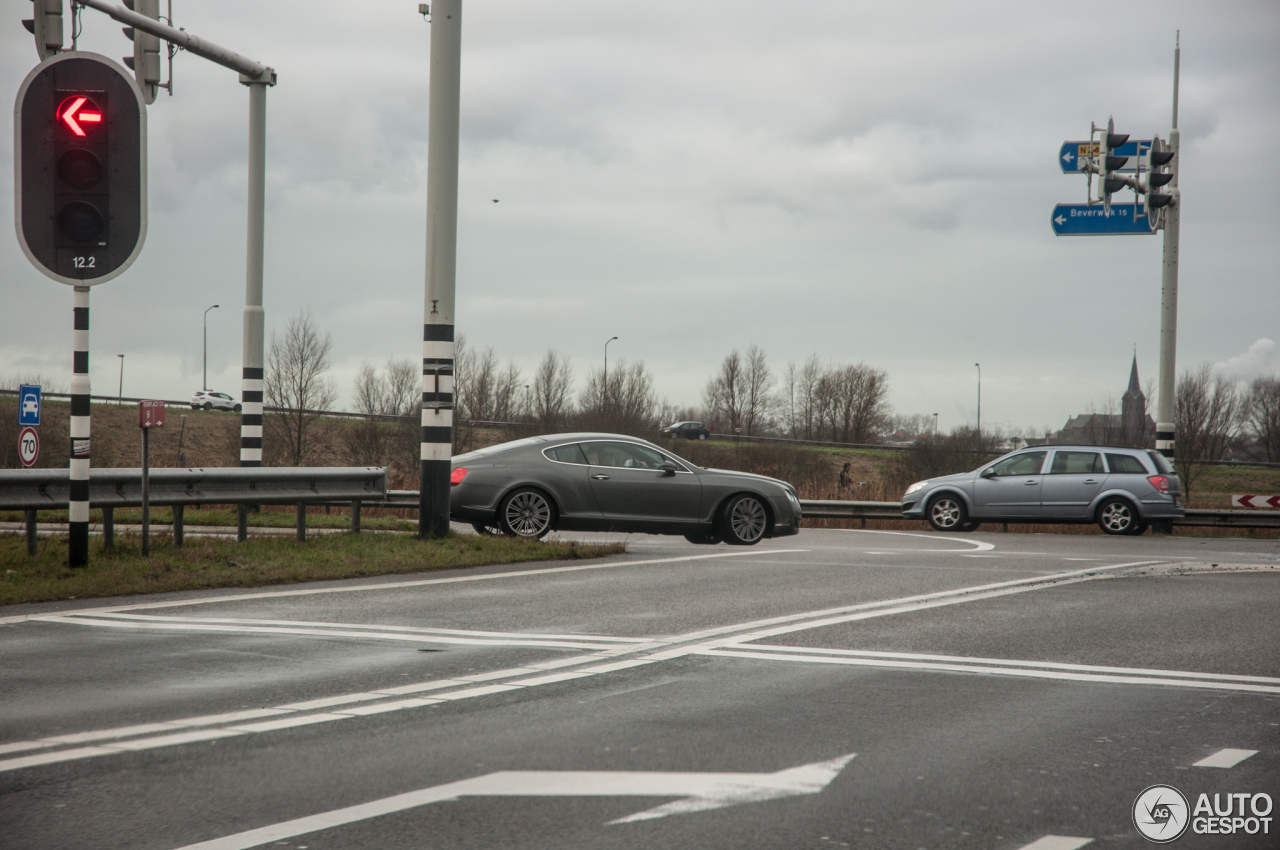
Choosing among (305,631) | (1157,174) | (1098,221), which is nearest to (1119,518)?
(1157,174)

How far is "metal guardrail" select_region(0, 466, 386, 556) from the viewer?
36.1ft

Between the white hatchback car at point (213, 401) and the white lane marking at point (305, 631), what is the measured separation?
249 feet

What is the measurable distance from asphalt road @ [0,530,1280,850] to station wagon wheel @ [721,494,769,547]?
5.49 m

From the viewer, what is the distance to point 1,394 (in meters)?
57.9

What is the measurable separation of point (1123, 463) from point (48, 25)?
18577 millimetres

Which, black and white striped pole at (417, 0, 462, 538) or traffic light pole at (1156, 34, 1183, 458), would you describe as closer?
black and white striped pole at (417, 0, 462, 538)

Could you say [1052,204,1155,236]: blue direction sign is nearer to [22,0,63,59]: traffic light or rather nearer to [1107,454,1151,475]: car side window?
[1107,454,1151,475]: car side window

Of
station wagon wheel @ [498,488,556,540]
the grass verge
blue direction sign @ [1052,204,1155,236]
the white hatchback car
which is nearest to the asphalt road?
the grass verge

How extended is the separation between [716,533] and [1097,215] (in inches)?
598

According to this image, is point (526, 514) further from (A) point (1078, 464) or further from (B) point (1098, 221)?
(B) point (1098, 221)

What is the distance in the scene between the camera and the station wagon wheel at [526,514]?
14941mm

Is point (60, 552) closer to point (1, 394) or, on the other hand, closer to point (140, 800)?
point (140, 800)

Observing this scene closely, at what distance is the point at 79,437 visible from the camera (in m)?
10.1

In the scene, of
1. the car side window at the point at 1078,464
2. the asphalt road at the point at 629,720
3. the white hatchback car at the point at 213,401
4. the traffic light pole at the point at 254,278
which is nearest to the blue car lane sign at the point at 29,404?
the traffic light pole at the point at 254,278
